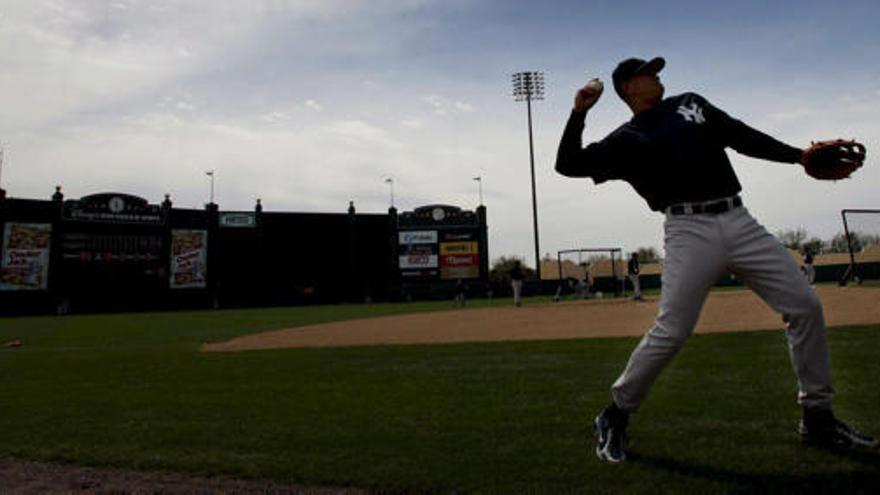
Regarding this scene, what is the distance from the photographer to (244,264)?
39031 mm

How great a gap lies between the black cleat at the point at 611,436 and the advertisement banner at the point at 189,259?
37.1m

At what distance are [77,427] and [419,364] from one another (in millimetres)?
3628

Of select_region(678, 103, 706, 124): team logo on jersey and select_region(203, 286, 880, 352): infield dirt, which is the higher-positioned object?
select_region(678, 103, 706, 124): team logo on jersey

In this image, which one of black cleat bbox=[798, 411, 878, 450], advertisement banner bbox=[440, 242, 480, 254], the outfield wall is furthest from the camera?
→ advertisement banner bbox=[440, 242, 480, 254]

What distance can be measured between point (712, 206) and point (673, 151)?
12.8 inches

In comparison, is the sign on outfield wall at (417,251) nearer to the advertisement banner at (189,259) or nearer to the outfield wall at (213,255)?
the outfield wall at (213,255)

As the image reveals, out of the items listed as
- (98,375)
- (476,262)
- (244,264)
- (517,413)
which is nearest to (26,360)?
(98,375)

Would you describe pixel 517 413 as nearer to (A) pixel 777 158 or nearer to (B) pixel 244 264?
(A) pixel 777 158

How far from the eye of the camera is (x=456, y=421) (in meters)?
3.92

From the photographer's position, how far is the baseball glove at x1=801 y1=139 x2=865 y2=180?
325 cm

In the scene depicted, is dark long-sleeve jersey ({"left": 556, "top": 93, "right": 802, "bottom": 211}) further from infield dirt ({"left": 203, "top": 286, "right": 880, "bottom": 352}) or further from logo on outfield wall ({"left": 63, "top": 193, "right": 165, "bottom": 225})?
logo on outfield wall ({"left": 63, "top": 193, "right": 165, "bottom": 225})

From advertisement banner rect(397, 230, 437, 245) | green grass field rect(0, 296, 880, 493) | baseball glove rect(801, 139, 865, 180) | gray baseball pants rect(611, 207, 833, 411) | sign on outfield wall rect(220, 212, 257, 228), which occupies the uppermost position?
sign on outfield wall rect(220, 212, 257, 228)

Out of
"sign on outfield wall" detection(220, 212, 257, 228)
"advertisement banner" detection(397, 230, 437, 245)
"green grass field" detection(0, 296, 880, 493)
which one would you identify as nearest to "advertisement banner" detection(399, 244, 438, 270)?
"advertisement banner" detection(397, 230, 437, 245)

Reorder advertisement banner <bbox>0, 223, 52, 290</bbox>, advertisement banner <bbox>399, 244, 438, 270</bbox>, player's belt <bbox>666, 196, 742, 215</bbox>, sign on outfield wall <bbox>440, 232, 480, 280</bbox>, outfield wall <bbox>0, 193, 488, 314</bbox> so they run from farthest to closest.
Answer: sign on outfield wall <bbox>440, 232, 480, 280</bbox> → advertisement banner <bbox>399, 244, 438, 270</bbox> → outfield wall <bbox>0, 193, 488, 314</bbox> → advertisement banner <bbox>0, 223, 52, 290</bbox> → player's belt <bbox>666, 196, 742, 215</bbox>
